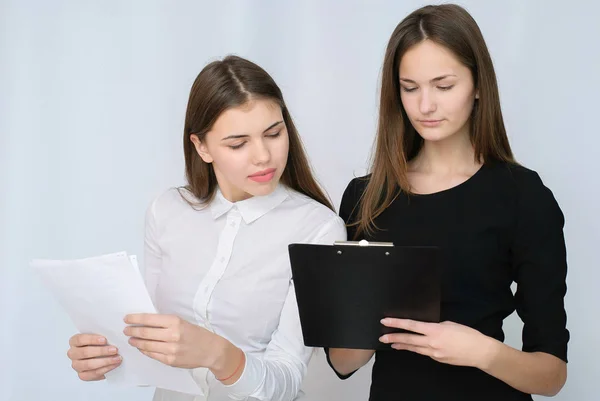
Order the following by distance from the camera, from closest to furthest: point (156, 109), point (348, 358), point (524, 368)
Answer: point (524, 368), point (348, 358), point (156, 109)

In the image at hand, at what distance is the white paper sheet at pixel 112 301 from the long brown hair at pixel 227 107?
508 millimetres

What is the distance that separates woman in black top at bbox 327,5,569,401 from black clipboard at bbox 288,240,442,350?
2.7 inches

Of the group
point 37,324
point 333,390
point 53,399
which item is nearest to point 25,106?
point 37,324

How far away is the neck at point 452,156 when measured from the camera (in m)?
2.23

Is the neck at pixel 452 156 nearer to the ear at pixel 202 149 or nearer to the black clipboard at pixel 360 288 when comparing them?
the black clipboard at pixel 360 288

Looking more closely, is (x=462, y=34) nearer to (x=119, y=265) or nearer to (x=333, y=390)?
(x=119, y=265)

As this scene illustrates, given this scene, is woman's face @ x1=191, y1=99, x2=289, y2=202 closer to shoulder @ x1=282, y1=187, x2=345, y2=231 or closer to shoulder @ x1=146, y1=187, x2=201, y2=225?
shoulder @ x1=282, y1=187, x2=345, y2=231

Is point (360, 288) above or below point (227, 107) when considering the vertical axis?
below

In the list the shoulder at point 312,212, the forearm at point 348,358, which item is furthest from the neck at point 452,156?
the forearm at point 348,358

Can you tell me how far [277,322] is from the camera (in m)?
2.23

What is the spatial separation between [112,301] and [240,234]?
0.48 meters

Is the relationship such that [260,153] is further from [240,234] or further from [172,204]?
[172,204]

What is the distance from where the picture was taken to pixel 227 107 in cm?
216

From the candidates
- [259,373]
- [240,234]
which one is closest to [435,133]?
[240,234]
